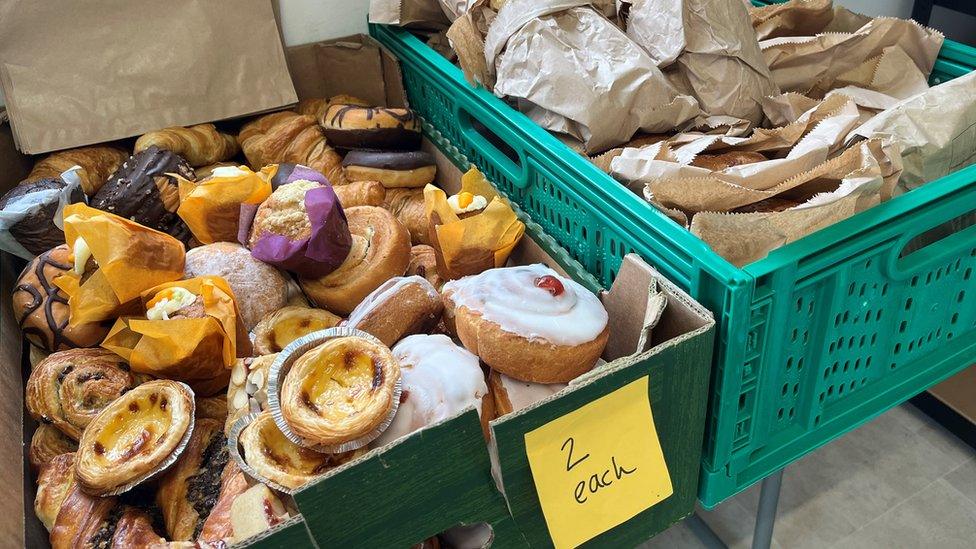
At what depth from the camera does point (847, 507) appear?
1.51 meters

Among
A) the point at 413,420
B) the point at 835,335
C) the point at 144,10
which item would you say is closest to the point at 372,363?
the point at 413,420

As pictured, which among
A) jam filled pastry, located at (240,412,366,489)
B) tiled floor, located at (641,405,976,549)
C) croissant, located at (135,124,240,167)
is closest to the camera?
jam filled pastry, located at (240,412,366,489)

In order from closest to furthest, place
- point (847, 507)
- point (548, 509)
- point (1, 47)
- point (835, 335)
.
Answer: point (548, 509) → point (835, 335) → point (1, 47) → point (847, 507)

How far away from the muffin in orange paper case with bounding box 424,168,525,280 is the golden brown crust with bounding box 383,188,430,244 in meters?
0.16

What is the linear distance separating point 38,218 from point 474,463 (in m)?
0.81

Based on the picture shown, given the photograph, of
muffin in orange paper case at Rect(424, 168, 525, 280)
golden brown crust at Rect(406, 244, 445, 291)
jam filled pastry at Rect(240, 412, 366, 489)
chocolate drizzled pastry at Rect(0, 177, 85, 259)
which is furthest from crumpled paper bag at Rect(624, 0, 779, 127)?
chocolate drizzled pastry at Rect(0, 177, 85, 259)

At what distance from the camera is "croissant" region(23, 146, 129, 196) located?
121 centimetres

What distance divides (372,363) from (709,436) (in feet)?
1.29

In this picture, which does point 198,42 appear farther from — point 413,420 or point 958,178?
point 958,178

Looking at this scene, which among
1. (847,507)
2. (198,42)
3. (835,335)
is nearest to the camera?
(835,335)

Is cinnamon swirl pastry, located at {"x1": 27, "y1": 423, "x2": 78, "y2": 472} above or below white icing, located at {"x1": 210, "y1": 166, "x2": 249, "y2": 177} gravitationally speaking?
below

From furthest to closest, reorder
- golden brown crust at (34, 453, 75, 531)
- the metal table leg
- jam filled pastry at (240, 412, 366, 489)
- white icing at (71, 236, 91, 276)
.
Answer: the metal table leg
white icing at (71, 236, 91, 276)
golden brown crust at (34, 453, 75, 531)
jam filled pastry at (240, 412, 366, 489)

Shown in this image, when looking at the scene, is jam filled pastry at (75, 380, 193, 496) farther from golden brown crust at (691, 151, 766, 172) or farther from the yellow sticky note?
golden brown crust at (691, 151, 766, 172)

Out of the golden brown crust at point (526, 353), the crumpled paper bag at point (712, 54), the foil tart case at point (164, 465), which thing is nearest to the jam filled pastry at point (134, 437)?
the foil tart case at point (164, 465)
